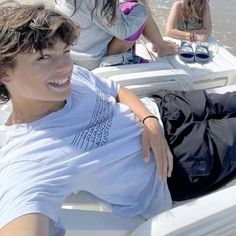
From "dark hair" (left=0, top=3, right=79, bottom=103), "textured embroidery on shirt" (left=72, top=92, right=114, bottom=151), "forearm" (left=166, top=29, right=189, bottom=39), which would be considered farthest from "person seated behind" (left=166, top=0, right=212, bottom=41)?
"dark hair" (left=0, top=3, right=79, bottom=103)

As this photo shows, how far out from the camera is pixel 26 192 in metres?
0.90

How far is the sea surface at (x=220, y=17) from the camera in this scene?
2965 mm

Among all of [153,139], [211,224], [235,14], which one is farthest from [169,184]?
[235,14]

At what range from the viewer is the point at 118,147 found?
3.67 ft

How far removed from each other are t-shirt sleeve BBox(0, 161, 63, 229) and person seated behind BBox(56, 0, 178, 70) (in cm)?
86

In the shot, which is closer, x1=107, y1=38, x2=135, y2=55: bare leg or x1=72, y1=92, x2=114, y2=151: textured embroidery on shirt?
x1=72, y1=92, x2=114, y2=151: textured embroidery on shirt

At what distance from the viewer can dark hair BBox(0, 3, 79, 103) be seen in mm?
991

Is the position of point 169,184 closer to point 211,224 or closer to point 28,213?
point 211,224

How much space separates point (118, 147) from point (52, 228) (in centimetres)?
29

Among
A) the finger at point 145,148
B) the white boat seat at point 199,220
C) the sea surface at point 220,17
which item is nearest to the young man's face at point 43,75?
the finger at point 145,148

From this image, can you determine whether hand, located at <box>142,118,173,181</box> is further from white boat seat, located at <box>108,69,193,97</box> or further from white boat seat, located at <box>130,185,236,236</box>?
white boat seat, located at <box>108,69,193,97</box>

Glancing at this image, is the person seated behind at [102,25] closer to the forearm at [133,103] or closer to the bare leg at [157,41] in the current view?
the bare leg at [157,41]

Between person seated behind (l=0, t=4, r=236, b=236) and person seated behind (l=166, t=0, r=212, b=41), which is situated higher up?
person seated behind (l=0, t=4, r=236, b=236)

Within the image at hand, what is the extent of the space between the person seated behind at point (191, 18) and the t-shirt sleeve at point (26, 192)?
65.3 inches
